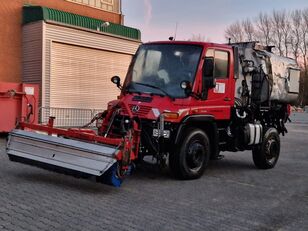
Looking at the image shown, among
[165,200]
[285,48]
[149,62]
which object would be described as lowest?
[165,200]

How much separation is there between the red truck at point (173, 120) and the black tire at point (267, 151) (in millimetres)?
25

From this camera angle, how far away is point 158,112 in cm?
803

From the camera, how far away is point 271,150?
1066 centimetres

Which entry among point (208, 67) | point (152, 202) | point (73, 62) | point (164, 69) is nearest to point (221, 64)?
point (208, 67)

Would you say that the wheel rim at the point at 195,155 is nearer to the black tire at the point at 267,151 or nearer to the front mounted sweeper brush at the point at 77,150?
the front mounted sweeper brush at the point at 77,150

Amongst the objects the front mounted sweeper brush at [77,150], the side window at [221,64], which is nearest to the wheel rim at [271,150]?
the side window at [221,64]

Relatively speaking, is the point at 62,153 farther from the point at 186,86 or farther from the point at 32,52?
the point at 32,52

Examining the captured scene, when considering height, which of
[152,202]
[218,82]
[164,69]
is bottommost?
[152,202]

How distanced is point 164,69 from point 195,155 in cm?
A: 172

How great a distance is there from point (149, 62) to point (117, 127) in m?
1.50

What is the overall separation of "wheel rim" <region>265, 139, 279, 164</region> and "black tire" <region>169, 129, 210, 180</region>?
235cm

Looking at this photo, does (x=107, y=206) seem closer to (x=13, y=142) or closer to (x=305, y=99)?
(x=13, y=142)

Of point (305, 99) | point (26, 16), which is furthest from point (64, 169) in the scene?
point (305, 99)

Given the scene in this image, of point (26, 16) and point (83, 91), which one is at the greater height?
point (26, 16)
